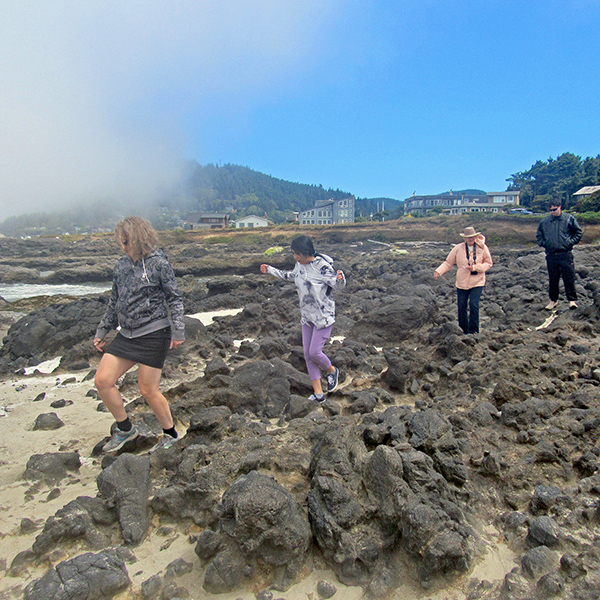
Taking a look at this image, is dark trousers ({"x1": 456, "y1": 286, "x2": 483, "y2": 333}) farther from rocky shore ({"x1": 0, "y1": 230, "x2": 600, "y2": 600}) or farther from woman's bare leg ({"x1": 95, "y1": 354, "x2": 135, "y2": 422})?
woman's bare leg ({"x1": 95, "y1": 354, "x2": 135, "y2": 422})

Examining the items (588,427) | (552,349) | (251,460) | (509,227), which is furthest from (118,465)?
(509,227)

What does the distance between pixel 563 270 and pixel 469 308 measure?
2.30m

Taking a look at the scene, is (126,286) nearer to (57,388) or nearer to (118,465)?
(118,465)

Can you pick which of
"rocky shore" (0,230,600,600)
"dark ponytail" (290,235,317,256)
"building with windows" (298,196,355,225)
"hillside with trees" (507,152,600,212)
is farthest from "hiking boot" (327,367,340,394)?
"building with windows" (298,196,355,225)

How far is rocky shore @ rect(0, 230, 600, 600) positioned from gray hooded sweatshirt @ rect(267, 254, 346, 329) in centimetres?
92

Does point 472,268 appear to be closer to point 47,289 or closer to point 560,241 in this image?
point 560,241

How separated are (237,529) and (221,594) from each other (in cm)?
31

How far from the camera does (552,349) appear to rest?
5.12 meters

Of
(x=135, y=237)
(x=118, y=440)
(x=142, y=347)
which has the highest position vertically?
(x=135, y=237)

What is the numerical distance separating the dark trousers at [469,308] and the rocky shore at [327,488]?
73 centimetres

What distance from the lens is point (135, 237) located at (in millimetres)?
3363

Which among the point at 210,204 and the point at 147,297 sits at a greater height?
the point at 210,204

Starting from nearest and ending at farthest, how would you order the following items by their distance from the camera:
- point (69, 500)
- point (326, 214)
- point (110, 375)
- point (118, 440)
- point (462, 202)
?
point (69, 500), point (110, 375), point (118, 440), point (326, 214), point (462, 202)

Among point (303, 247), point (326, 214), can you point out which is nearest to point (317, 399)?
point (303, 247)
